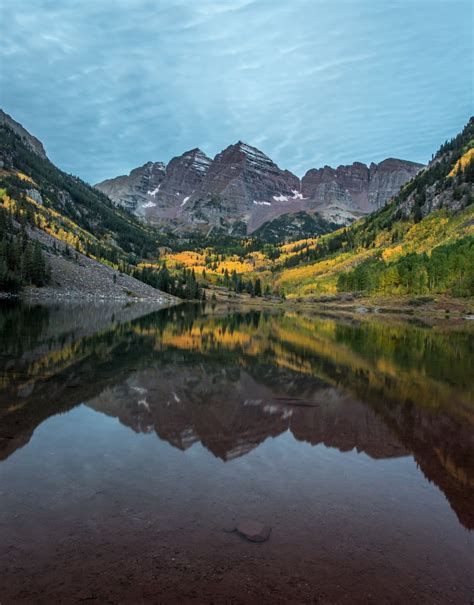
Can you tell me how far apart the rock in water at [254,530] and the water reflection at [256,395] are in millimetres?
4789

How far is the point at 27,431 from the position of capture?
16516 mm

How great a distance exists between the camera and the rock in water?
9828 mm

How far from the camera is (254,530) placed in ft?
33.2

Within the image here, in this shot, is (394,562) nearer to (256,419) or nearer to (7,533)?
(7,533)

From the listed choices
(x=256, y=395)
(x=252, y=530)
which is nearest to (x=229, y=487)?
(x=252, y=530)

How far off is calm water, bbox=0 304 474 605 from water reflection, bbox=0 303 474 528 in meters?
0.13

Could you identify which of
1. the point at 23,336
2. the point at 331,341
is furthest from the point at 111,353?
the point at 331,341

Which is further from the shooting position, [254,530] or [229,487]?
[229,487]

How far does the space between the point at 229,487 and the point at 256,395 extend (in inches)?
472

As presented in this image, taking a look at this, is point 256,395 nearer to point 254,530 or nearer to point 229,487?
point 229,487

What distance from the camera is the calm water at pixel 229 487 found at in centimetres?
840

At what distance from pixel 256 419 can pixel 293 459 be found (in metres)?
4.87

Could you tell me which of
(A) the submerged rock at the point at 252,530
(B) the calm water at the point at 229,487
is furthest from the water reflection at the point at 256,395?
(A) the submerged rock at the point at 252,530

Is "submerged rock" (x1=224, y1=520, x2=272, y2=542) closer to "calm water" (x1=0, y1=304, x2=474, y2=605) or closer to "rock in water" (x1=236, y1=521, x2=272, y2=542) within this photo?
"rock in water" (x1=236, y1=521, x2=272, y2=542)
